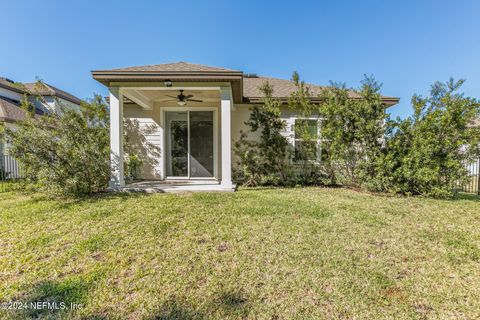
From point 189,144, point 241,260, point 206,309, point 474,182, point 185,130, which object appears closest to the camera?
point 206,309

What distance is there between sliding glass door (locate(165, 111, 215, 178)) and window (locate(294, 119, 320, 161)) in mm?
3092

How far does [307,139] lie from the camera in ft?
24.8

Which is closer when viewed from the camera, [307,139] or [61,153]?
[61,153]

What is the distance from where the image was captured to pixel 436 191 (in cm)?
607

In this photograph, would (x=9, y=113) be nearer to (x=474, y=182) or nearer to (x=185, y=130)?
(x=185, y=130)

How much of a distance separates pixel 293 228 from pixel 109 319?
9.13 feet

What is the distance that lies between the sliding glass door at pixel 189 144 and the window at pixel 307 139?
3092 mm

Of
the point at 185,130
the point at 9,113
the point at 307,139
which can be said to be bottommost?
the point at 307,139

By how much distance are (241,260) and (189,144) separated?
622cm

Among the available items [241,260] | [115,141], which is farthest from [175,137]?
[241,260]

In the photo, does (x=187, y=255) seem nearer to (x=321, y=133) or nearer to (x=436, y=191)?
(x=321, y=133)

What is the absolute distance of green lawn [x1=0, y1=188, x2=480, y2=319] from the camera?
2.21 meters

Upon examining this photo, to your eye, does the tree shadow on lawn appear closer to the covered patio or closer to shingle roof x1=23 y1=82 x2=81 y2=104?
the covered patio

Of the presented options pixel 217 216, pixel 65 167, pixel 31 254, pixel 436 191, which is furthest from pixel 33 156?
pixel 436 191
